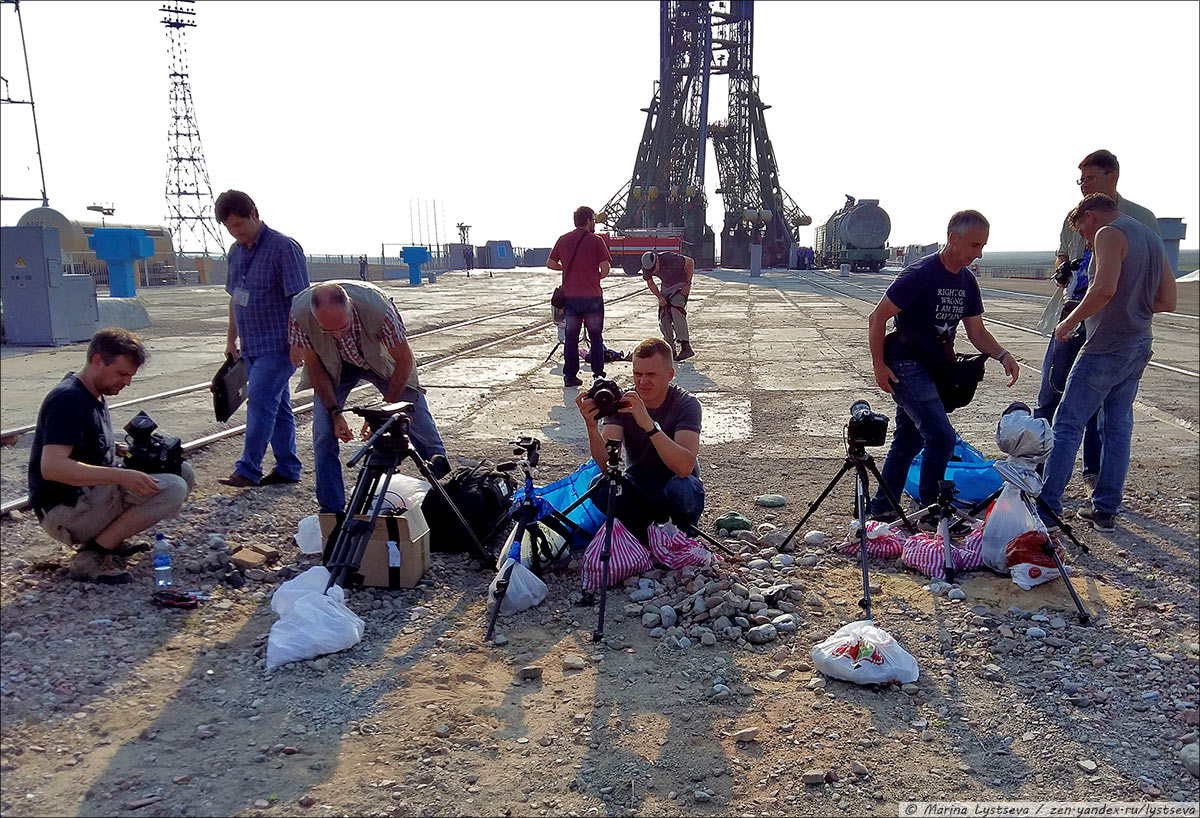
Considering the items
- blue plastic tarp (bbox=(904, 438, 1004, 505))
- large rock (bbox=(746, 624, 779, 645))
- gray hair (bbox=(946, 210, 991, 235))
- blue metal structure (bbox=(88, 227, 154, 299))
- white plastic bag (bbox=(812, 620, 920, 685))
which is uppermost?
blue metal structure (bbox=(88, 227, 154, 299))

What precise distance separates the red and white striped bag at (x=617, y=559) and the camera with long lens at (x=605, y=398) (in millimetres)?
684

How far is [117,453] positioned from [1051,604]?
4976mm

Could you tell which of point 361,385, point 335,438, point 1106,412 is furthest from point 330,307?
point 361,385

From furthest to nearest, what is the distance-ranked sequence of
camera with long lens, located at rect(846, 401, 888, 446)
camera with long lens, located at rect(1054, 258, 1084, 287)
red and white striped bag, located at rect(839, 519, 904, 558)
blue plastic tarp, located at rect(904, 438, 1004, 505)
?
camera with long lens, located at rect(1054, 258, 1084, 287), blue plastic tarp, located at rect(904, 438, 1004, 505), red and white striped bag, located at rect(839, 519, 904, 558), camera with long lens, located at rect(846, 401, 888, 446)

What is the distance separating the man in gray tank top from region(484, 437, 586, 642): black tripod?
285 centimetres

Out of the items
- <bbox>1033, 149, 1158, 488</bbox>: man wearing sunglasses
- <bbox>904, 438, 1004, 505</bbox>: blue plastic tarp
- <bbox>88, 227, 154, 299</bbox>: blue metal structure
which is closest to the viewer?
<bbox>1033, 149, 1158, 488</bbox>: man wearing sunglasses

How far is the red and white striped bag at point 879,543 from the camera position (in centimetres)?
470

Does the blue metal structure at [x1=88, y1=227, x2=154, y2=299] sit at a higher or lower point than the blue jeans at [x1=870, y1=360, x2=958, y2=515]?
higher

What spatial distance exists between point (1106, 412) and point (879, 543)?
1.79 m

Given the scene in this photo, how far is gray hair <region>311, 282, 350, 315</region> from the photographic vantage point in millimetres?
4578

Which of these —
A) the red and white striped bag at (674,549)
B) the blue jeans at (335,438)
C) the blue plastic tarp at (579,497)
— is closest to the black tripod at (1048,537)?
the red and white striped bag at (674,549)

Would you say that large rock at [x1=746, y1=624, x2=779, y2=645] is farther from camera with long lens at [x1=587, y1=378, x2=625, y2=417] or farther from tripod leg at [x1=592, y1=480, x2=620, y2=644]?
camera with long lens at [x1=587, y1=378, x2=625, y2=417]

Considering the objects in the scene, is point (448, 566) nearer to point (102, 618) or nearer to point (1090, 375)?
point (102, 618)

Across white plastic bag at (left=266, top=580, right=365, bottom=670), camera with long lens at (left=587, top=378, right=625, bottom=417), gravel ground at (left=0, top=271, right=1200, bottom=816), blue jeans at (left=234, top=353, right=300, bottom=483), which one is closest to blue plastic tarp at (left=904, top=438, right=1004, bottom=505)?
gravel ground at (left=0, top=271, right=1200, bottom=816)
